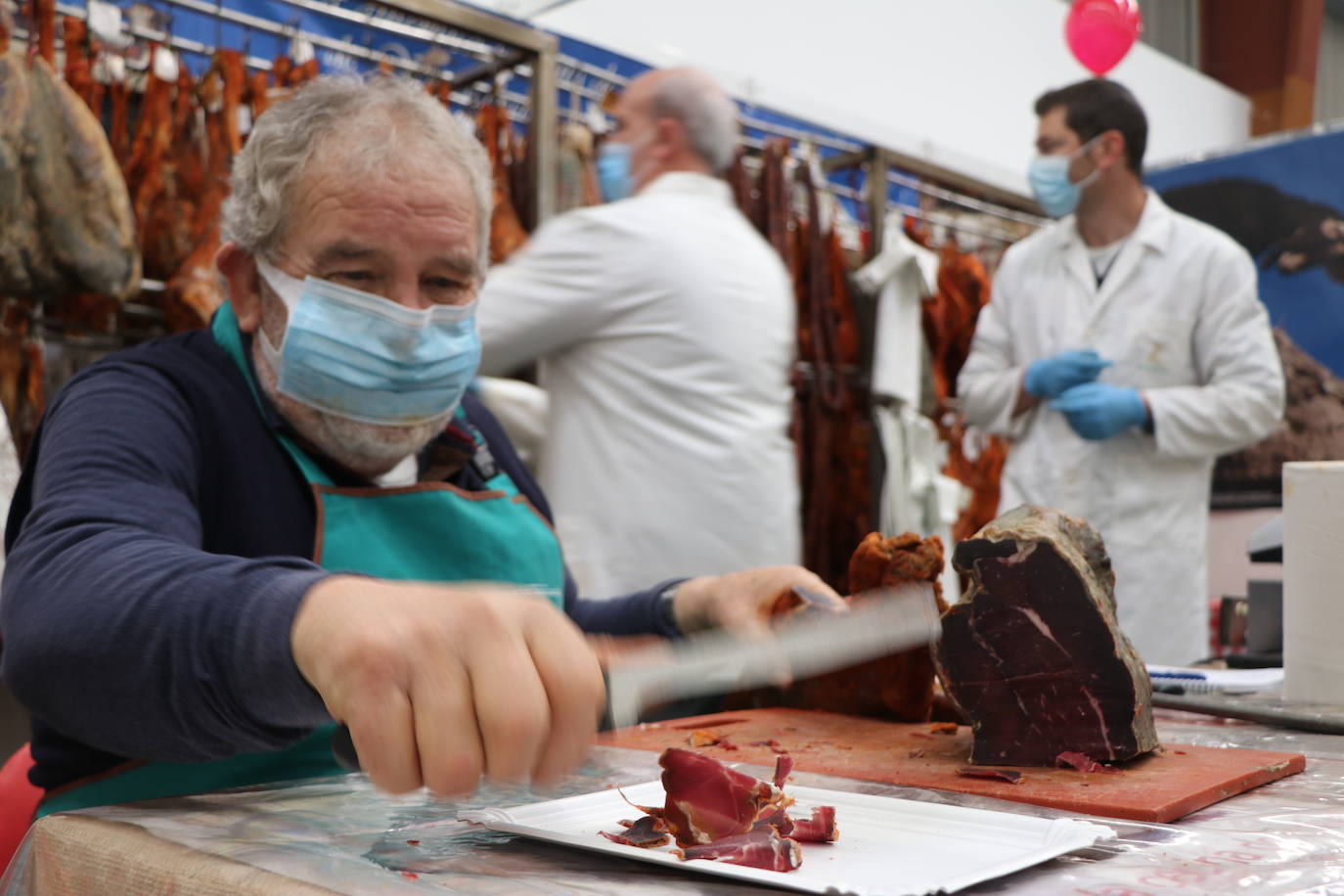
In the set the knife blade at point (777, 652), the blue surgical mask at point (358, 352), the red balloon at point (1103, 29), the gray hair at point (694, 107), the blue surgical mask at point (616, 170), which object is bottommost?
the knife blade at point (777, 652)

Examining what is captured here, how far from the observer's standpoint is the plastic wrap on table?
0.89 metres

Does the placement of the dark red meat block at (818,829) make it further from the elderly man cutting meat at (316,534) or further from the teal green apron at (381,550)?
the teal green apron at (381,550)

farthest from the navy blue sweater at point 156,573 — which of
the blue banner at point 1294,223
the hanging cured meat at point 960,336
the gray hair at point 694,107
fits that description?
the hanging cured meat at point 960,336

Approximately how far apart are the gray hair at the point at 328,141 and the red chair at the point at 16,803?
77 centimetres

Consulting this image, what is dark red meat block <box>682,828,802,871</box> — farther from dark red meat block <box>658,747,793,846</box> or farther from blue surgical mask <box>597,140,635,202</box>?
blue surgical mask <box>597,140,635,202</box>

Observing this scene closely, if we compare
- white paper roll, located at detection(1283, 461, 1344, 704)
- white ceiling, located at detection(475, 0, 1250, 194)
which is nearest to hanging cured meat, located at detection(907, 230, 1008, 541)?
white ceiling, located at detection(475, 0, 1250, 194)

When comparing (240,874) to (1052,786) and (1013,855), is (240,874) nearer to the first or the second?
(1013,855)

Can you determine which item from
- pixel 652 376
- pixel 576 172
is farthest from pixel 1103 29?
pixel 652 376

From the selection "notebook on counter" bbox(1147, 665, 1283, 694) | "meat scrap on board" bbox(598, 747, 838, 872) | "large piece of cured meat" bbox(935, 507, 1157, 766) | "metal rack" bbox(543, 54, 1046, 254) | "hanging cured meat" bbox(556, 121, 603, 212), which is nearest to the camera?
"meat scrap on board" bbox(598, 747, 838, 872)

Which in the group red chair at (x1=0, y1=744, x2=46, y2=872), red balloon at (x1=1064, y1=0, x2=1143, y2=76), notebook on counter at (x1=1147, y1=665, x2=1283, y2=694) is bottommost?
red chair at (x1=0, y1=744, x2=46, y2=872)

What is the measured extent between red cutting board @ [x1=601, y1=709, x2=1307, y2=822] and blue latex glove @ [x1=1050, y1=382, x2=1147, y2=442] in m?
2.18

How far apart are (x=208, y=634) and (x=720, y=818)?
47 cm

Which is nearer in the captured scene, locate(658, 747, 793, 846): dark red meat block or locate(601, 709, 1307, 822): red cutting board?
locate(658, 747, 793, 846): dark red meat block

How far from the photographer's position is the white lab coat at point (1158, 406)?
361 centimetres
